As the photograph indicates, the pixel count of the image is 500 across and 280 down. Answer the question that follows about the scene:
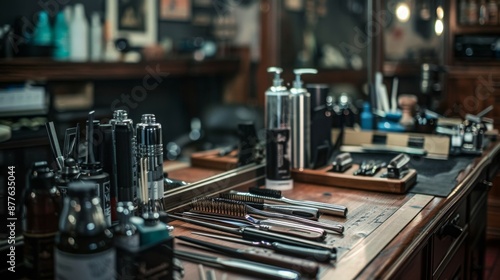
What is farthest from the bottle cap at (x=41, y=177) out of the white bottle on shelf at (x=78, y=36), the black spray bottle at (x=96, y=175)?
Result: the white bottle on shelf at (x=78, y=36)

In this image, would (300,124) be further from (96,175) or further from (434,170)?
(96,175)

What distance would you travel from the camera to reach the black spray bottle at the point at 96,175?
1.33m

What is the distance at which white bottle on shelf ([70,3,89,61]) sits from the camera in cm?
375

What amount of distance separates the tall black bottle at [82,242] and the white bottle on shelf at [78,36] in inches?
115

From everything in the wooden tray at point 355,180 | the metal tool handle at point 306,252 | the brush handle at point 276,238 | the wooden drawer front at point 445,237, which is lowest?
the wooden drawer front at point 445,237

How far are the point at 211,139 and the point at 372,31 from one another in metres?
1.37

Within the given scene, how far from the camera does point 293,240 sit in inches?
53.4

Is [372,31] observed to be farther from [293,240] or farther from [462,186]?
[293,240]

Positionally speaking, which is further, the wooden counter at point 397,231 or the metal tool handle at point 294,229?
the metal tool handle at point 294,229

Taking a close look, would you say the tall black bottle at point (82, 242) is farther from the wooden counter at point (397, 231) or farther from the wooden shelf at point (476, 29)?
the wooden shelf at point (476, 29)

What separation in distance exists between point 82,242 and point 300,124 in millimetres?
1233

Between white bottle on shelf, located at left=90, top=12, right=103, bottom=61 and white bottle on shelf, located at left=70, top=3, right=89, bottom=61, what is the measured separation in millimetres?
54

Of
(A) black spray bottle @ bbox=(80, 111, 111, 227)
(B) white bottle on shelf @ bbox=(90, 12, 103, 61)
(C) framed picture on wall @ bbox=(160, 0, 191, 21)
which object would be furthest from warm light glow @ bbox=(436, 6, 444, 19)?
(A) black spray bottle @ bbox=(80, 111, 111, 227)

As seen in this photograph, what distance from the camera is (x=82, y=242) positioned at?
98cm
